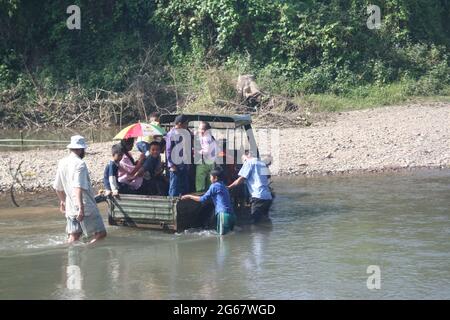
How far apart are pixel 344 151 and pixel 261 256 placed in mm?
7550

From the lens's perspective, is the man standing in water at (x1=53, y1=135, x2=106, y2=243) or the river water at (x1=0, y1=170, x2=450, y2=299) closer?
the river water at (x1=0, y1=170, x2=450, y2=299)

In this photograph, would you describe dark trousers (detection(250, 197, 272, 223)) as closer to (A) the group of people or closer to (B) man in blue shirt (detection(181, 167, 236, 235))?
(A) the group of people

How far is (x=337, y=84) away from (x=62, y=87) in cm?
829

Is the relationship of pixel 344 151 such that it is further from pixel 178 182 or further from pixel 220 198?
pixel 220 198

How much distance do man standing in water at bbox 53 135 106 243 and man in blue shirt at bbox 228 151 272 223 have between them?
8.22 ft

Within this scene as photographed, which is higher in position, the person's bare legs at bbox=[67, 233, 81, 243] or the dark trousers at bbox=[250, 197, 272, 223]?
the dark trousers at bbox=[250, 197, 272, 223]

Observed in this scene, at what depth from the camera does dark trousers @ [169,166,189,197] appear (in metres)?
11.7

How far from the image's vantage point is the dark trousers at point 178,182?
Answer: 11.7 metres

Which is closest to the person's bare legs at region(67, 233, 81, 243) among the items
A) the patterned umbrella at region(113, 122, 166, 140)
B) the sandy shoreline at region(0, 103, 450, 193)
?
the patterned umbrella at region(113, 122, 166, 140)

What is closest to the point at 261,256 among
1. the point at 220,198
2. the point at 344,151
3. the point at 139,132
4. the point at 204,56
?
the point at 220,198

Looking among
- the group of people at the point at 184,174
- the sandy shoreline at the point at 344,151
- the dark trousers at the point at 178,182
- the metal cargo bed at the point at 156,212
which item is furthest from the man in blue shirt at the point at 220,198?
the sandy shoreline at the point at 344,151

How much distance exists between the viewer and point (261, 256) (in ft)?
34.9
